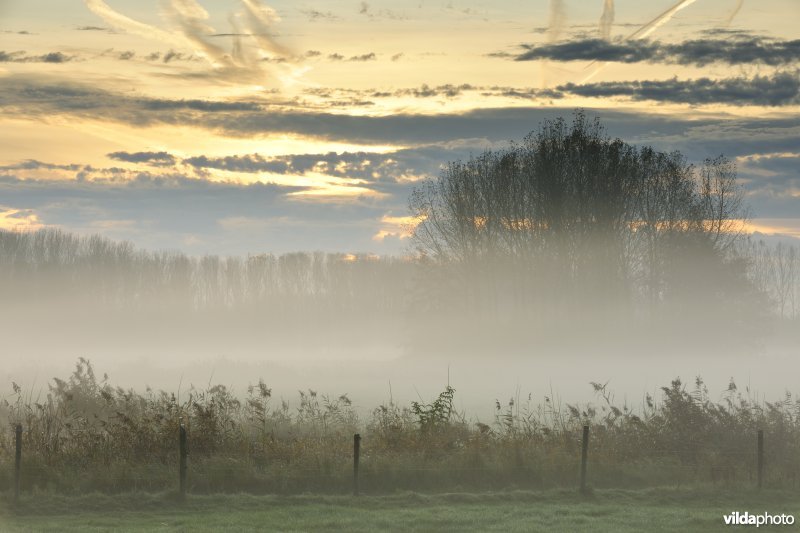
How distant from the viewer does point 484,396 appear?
144 ft

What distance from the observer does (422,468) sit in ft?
61.7

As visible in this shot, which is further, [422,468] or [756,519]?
[422,468]

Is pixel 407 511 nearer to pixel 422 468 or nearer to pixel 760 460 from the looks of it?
pixel 422 468

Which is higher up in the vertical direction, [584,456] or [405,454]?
[584,456]

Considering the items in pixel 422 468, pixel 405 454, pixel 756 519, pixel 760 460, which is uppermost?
pixel 760 460

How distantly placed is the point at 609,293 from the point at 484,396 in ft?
46.1

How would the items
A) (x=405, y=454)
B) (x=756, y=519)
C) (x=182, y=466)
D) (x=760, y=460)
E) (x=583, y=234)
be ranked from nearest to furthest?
1. (x=756, y=519)
2. (x=182, y=466)
3. (x=760, y=460)
4. (x=405, y=454)
5. (x=583, y=234)

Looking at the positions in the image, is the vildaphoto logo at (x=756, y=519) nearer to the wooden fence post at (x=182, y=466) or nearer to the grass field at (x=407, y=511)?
the grass field at (x=407, y=511)

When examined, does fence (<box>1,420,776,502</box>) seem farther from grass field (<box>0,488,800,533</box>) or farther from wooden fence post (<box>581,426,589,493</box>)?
grass field (<box>0,488,800,533</box>)

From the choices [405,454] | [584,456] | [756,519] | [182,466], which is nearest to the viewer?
[756,519]

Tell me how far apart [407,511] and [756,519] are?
6.18 m

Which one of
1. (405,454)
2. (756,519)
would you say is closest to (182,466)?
(405,454)

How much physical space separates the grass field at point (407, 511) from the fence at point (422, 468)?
48 cm

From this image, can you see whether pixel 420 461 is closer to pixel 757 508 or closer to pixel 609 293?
pixel 757 508
